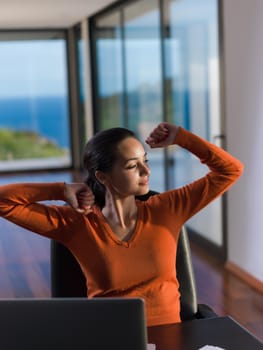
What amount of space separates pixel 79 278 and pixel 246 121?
2.31 metres

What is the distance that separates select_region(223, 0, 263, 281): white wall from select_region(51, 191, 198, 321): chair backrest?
6.39 ft

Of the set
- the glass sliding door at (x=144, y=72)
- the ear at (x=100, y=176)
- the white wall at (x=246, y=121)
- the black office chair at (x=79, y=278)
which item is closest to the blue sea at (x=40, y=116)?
the glass sliding door at (x=144, y=72)

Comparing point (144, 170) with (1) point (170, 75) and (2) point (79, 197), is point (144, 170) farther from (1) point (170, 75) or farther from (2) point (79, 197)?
(1) point (170, 75)

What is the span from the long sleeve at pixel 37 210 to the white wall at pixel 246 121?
2.23 meters

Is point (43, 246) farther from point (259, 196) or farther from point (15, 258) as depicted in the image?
point (259, 196)

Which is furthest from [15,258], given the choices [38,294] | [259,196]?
[259,196]

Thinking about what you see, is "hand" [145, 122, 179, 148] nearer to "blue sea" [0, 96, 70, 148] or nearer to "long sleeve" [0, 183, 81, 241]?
"long sleeve" [0, 183, 81, 241]

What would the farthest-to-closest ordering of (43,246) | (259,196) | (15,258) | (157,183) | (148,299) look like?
(157,183) → (43,246) → (15,258) → (259,196) → (148,299)

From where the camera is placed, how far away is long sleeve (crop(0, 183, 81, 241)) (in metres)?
1.77

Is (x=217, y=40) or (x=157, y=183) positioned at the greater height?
(x=217, y=40)

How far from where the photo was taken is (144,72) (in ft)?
19.7

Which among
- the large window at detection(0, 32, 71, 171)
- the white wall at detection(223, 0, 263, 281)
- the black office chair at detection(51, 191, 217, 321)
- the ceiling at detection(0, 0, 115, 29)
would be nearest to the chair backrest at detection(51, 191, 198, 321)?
the black office chair at detection(51, 191, 217, 321)

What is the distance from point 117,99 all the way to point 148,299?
5.63 metres

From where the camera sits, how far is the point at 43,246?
17.1ft
